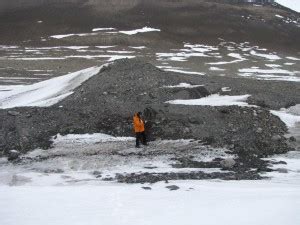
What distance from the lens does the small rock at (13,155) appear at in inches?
535

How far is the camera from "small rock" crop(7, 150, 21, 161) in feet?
44.6

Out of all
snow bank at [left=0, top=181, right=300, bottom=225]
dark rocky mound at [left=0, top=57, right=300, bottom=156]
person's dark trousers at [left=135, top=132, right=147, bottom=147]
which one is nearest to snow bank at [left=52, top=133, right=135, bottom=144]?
dark rocky mound at [left=0, top=57, right=300, bottom=156]

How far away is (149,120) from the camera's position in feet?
51.1

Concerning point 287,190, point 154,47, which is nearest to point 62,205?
point 287,190

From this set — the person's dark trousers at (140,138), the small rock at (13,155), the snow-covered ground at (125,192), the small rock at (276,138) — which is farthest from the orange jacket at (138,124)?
the small rock at (276,138)

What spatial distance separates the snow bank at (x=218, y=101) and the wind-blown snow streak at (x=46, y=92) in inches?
208

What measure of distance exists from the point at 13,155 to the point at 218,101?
827 cm

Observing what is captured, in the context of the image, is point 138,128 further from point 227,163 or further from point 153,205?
point 153,205

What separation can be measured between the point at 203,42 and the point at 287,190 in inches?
1857

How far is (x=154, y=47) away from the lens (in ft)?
174

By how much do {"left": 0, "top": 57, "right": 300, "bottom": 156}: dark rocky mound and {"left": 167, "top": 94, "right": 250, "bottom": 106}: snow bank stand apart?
0.36 m

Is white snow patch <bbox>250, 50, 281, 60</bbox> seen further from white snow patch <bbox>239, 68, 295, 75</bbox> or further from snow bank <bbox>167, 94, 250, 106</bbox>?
snow bank <bbox>167, 94, 250, 106</bbox>

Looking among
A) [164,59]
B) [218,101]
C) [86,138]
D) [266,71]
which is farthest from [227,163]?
[164,59]

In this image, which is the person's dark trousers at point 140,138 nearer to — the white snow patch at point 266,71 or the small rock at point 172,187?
the small rock at point 172,187
